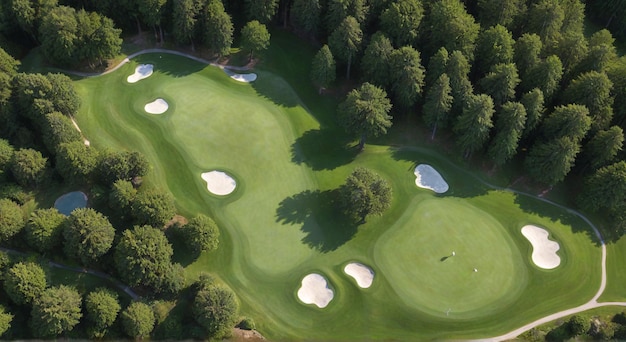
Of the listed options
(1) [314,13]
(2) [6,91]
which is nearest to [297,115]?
(1) [314,13]

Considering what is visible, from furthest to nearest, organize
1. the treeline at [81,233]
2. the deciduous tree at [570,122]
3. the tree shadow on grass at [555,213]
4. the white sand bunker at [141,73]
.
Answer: the white sand bunker at [141,73] → the tree shadow on grass at [555,213] → the deciduous tree at [570,122] → the treeline at [81,233]

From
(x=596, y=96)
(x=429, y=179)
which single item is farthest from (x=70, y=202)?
(x=596, y=96)

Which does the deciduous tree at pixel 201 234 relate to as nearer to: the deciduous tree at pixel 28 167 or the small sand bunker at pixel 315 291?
the small sand bunker at pixel 315 291

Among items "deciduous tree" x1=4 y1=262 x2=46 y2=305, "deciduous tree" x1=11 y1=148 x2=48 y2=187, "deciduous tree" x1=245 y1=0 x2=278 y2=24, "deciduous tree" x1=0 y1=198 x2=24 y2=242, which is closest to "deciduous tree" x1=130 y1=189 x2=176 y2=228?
"deciduous tree" x1=4 y1=262 x2=46 y2=305

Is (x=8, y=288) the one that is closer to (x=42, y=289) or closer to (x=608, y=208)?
(x=42, y=289)

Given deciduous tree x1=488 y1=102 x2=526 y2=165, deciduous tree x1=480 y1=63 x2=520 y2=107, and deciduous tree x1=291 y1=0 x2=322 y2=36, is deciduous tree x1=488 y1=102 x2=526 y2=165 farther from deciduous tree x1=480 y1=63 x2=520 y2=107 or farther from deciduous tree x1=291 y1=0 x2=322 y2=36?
deciduous tree x1=291 y1=0 x2=322 y2=36

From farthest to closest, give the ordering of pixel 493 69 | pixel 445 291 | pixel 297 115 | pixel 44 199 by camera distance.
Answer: pixel 297 115 < pixel 493 69 < pixel 44 199 < pixel 445 291

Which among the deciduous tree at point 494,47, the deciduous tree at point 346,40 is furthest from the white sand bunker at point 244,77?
the deciduous tree at point 494,47
